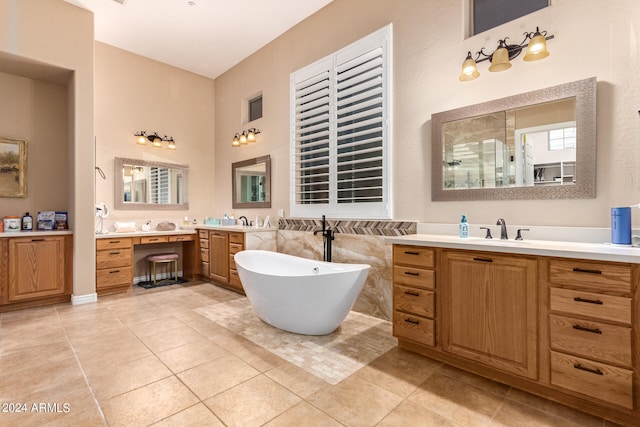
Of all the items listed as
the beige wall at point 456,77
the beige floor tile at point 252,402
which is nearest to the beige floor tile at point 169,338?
the beige floor tile at point 252,402

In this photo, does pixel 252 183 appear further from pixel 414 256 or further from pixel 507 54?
pixel 507 54

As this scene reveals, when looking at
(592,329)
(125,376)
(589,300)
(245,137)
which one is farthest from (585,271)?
(245,137)

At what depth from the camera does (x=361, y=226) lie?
363 centimetres

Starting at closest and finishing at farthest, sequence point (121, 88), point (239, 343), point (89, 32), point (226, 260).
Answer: point (239, 343) → point (89, 32) → point (226, 260) → point (121, 88)

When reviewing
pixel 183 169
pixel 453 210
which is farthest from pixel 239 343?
pixel 183 169

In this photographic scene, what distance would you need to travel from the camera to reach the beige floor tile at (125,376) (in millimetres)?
2074

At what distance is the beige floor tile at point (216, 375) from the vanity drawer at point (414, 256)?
1.42 meters

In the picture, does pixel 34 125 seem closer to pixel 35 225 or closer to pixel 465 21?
pixel 35 225

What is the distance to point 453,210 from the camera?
2920 millimetres

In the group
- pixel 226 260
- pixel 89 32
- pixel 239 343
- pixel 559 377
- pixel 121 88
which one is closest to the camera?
pixel 559 377

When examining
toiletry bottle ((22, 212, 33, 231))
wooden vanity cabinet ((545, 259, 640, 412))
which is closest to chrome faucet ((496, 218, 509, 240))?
wooden vanity cabinet ((545, 259, 640, 412))

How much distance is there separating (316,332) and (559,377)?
182 cm

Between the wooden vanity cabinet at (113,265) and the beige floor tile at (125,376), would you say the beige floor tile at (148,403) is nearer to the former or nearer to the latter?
the beige floor tile at (125,376)

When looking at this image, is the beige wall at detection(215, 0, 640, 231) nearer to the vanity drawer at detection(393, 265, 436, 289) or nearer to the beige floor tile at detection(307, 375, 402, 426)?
the vanity drawer at detection(393, 265, 436, 289)
